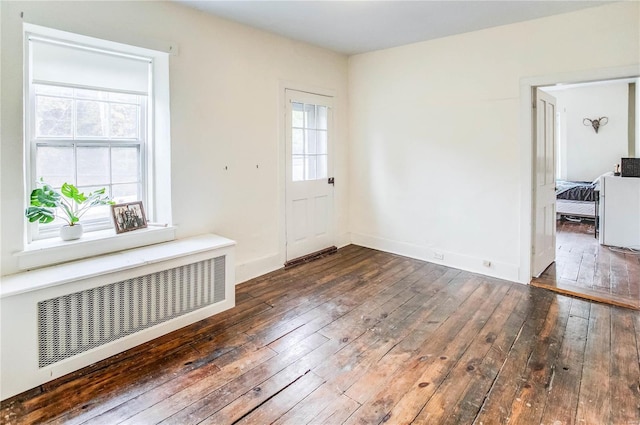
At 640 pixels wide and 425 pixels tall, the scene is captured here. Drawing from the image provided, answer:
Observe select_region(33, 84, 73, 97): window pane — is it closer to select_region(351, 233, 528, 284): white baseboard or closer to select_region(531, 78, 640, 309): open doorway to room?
select_region(351, 233, 528, 284): white baseboard

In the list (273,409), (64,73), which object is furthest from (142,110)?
(273,409)

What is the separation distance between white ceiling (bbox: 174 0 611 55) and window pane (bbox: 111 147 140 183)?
4.51 ft

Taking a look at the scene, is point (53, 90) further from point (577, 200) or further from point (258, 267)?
point (577, 200)

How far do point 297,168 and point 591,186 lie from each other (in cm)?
579

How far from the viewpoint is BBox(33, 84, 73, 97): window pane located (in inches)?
98.0

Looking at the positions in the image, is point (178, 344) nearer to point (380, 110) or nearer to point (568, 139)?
point (380, 110)

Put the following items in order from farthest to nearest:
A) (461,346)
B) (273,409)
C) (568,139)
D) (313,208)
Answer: (568,139) → (313,208) → (461,346) → (273,409)

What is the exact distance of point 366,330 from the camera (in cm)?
271

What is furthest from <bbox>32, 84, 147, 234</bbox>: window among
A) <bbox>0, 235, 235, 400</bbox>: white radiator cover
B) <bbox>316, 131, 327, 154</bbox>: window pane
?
<bbox>316, 131, 327, 154</bbox>: window pane

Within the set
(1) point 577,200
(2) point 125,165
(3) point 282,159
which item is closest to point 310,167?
(3) point 282,159

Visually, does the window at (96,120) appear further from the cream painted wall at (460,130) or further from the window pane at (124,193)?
the cream painted wall at (460,130)

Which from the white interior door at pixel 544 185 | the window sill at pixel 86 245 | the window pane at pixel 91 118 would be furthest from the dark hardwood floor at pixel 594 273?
the window pane at pixel 91 118

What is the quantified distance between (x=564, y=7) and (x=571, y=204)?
4.74 metres

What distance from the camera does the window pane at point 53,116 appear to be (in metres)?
2.52
